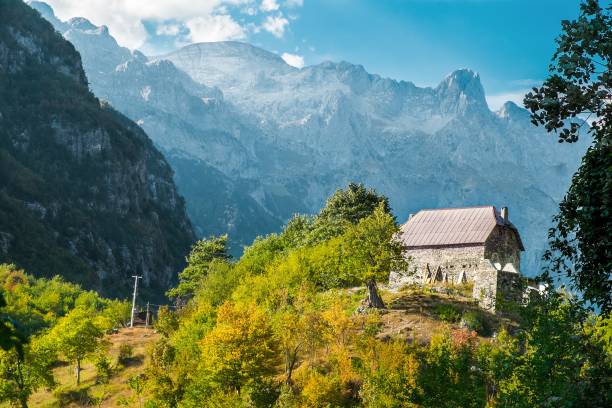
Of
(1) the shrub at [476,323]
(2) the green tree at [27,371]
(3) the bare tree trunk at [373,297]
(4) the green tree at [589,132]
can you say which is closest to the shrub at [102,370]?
(2) the green tree at [27,371]

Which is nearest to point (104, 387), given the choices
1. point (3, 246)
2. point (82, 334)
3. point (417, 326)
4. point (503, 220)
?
point (82, 334)

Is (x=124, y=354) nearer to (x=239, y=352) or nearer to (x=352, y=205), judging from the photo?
(x=239, y=352)

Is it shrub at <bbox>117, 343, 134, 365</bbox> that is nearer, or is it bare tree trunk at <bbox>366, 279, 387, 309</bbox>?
bare tree trunk at <bbox>366, 279, 387, 309</bbox>

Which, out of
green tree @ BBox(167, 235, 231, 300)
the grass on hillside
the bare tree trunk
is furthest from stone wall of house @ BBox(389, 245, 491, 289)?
green tree @ BBox(167, 235, 231, 300)

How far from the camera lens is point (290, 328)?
54719 mm

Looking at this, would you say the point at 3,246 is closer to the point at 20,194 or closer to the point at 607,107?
the point at 20,194

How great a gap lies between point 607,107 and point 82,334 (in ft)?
213

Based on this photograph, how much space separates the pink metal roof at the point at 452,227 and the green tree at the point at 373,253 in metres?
3.97

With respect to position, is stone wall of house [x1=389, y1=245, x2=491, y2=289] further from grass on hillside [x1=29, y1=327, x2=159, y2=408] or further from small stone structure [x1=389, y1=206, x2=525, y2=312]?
grass on hillside [x1=29, y1=327, x2=159, y2=408]

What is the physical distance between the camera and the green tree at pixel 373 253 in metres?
61.3

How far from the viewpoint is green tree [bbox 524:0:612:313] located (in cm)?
Answer: 1867

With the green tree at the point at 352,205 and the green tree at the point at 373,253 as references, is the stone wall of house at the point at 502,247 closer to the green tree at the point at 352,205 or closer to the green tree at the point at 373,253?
the green tree at the point at 373,253

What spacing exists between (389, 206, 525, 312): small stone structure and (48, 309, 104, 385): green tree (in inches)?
1275

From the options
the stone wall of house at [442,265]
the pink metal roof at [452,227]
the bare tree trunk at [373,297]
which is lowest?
the bare tree trunk at [373,297]
